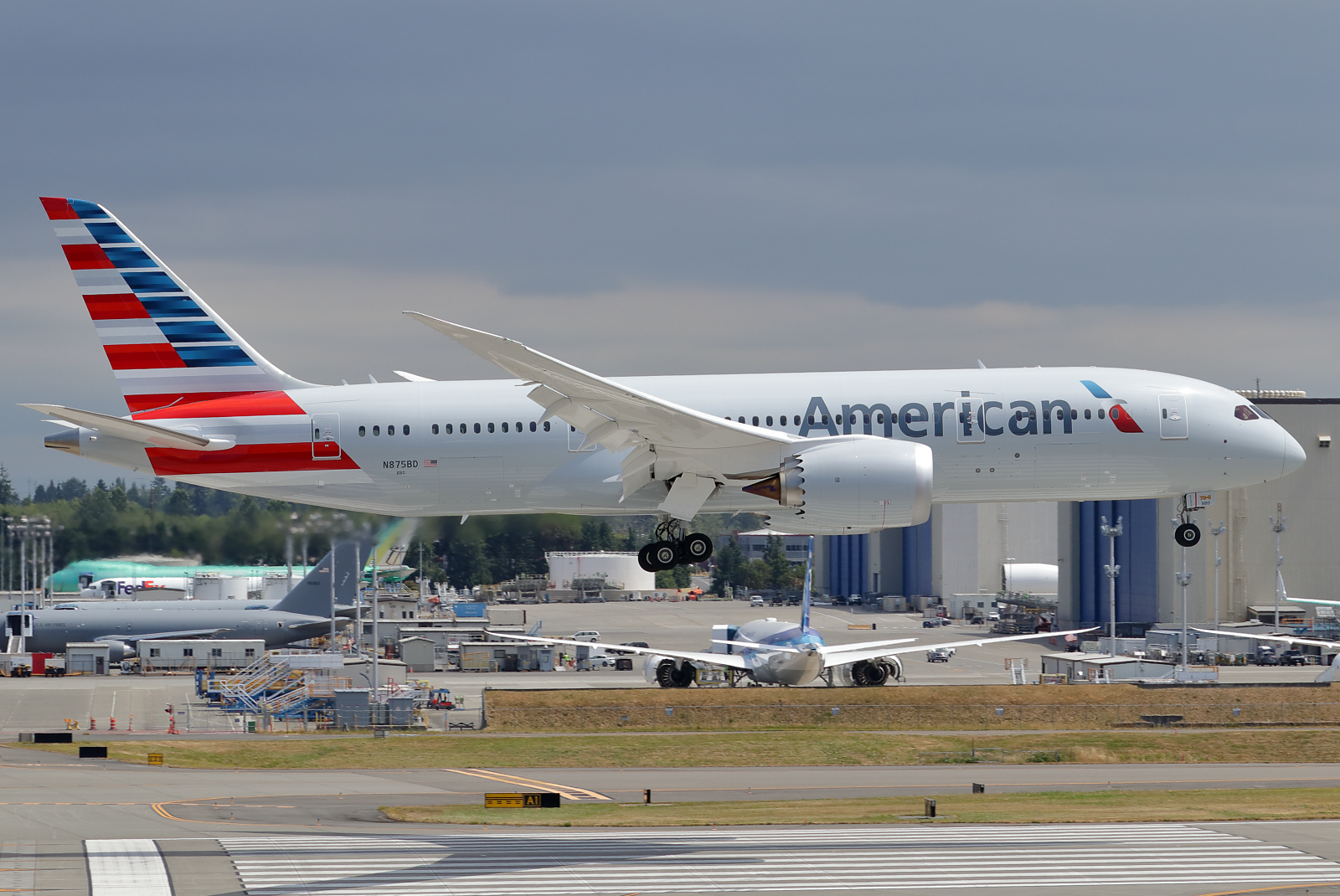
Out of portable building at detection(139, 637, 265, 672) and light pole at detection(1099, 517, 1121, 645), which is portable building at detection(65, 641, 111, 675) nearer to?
portable building at detection(139, 637, 265, 672)

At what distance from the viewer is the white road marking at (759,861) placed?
92.2 ft

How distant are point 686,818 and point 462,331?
16381 mm

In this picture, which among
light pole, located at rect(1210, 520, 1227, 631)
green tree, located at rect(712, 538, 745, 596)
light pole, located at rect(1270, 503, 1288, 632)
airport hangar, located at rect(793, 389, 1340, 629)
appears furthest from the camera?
green tree, located at rect(712, 538, 745, 596)

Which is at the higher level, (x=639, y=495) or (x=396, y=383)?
(x=396, y=383)

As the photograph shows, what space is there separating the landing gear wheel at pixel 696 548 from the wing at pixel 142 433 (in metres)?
13.2

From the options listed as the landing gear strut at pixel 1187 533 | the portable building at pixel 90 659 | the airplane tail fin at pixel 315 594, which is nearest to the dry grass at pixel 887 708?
the landing gear strut at pixel 1187 533

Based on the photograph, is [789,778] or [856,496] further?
[789,778]

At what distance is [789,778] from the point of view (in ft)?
161

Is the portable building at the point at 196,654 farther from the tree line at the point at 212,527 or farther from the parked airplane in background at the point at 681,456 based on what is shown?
the parked airplane in background at the point at 681,456

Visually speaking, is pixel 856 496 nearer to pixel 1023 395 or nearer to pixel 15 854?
pixel 1023 395

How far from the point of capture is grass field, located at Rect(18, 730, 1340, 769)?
53844 mm

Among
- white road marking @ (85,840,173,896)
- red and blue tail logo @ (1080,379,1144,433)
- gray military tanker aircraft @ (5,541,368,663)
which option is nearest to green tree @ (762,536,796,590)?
gray military tanker aircraft @ (5,541,368,663)

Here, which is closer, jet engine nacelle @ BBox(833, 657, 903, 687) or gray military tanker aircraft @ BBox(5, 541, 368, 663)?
jet engine nacelle @ BBox(833, 657, 903, 687)

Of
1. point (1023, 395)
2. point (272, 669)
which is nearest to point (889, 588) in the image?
point (272, 669)
